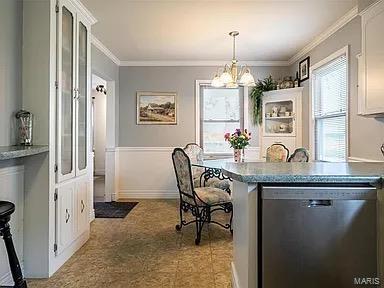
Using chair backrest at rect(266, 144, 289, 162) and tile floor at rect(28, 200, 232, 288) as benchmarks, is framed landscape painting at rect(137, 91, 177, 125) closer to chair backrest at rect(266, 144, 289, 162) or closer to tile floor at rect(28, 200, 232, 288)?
chair backrest at rect(266, 144, 289, 162)

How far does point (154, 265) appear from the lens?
2939 mm

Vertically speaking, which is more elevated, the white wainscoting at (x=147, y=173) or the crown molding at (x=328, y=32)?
the crown molding at (x=328, y=32)

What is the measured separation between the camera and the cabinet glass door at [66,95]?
288cm

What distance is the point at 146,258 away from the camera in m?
3.11

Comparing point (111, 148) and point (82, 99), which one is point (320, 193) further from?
point (111, 148)

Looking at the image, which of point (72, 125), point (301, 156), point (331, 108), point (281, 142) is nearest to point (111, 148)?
point (72, 125)

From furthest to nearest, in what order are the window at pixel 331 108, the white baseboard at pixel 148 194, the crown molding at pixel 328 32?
1. the white baseboard at pixel 148 194
2. the window at pixel 331 108
3. the crown molding at pixel 328 32

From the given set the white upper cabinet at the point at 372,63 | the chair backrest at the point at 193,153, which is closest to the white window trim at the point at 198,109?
the chair backrest at the point at 193,153

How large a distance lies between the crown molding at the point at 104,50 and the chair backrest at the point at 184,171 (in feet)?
6.87

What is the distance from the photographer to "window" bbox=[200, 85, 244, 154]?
6.09 m

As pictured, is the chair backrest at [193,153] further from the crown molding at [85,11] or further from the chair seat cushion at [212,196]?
the crown molding at [85,11]

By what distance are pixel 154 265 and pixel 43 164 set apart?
52.3 inches

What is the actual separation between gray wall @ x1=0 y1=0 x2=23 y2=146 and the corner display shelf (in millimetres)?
4121

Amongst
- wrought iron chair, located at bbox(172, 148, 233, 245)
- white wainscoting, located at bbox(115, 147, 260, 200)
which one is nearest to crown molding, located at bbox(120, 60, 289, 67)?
white wainscoting, located at bbox(115, 147, 260, 200)
